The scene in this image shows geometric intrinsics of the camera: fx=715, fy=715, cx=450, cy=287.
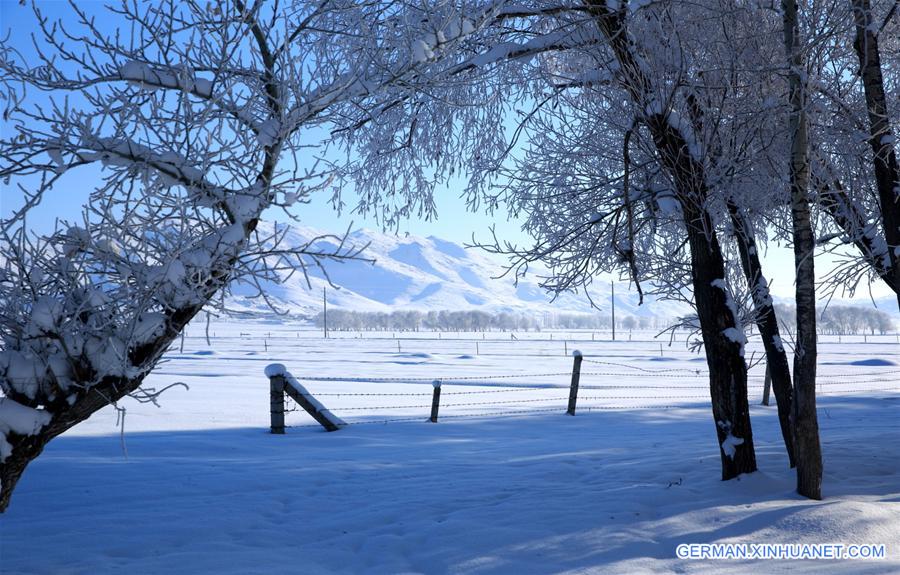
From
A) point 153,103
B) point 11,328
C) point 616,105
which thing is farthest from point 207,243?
point 616,105

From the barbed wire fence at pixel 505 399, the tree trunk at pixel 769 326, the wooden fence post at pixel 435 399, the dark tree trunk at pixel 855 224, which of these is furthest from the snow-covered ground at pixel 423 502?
the barbed wire fence at pixel 505 399

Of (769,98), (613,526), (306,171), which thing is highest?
(769,98)

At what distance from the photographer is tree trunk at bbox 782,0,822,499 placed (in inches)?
222

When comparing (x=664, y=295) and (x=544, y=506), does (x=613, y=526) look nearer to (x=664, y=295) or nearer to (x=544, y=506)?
(x=544, y=506)

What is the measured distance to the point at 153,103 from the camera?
3838 millimetres

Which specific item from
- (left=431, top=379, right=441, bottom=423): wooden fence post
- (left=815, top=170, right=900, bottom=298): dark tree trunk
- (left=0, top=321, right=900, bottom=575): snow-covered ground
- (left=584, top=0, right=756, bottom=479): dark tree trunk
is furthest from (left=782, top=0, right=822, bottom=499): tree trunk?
(left=431, top=379, right=441, bottom=423): wooden fence post

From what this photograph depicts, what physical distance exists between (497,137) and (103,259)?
18.4 feet

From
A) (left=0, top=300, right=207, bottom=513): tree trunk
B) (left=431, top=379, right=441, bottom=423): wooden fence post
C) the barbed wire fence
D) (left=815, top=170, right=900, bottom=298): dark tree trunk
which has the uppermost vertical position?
(left=815, top=170, right=900, bottom=298): dark tree trunk

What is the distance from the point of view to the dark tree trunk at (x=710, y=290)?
6172 mm

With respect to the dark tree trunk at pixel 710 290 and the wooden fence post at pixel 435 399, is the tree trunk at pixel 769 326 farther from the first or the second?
the wooden fence post at pixel 435 399

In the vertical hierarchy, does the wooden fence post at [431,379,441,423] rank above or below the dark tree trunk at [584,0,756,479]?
below

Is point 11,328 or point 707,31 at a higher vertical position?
point 707,31

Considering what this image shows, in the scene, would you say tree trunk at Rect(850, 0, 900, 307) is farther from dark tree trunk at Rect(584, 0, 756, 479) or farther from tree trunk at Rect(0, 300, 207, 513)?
tree trunk at Rect(0, 300, 207, 513)

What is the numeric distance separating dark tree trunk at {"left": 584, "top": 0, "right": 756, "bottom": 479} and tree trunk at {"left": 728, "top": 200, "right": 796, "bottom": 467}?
61 cm
